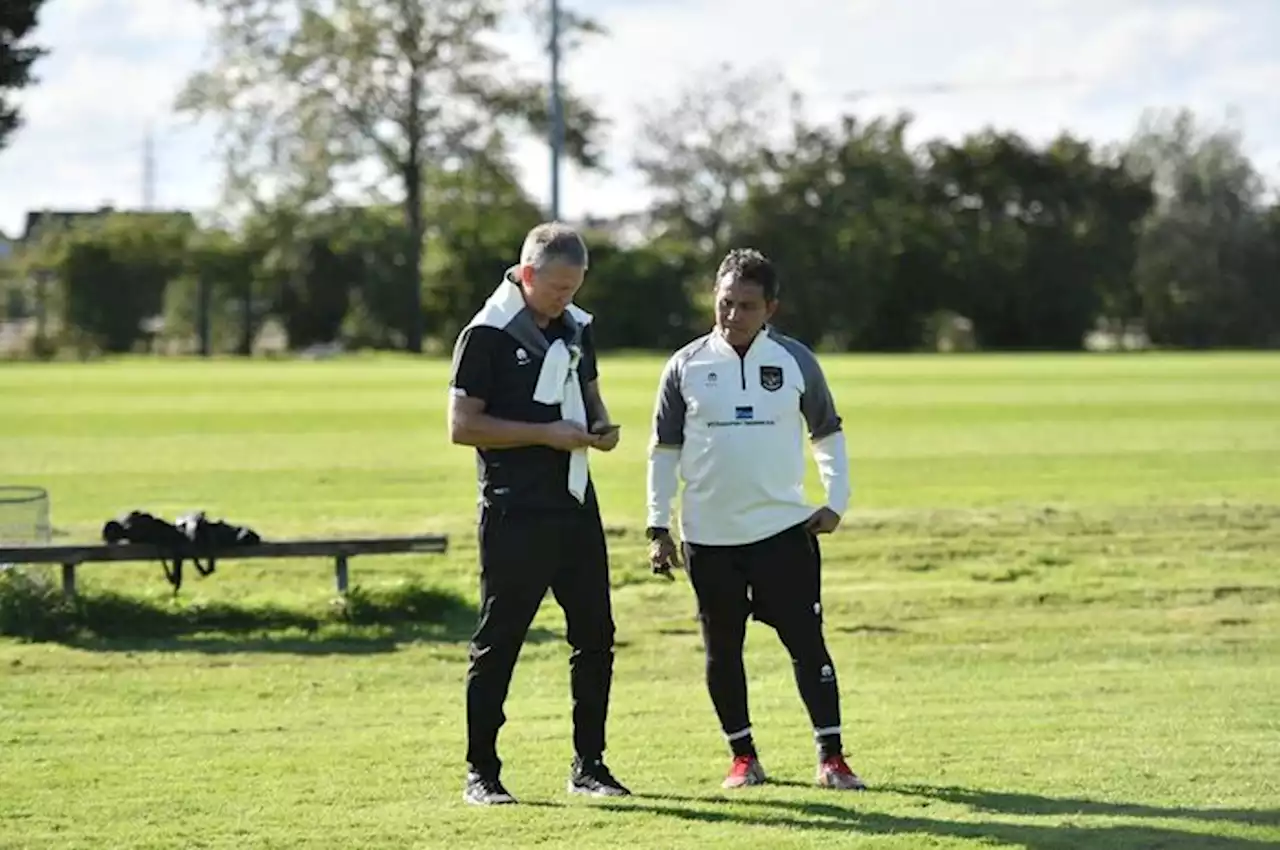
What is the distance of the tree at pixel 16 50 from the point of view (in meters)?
49.5

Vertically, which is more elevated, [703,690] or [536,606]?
[536,606]

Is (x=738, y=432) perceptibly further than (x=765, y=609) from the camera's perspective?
No

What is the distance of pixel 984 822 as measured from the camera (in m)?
6.97

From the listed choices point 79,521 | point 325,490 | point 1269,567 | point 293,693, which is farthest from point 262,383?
point 293,693

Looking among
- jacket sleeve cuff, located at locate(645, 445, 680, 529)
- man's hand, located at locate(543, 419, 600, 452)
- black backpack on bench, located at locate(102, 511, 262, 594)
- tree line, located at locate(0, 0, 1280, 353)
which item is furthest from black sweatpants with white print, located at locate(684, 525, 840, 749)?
tree line, located at locate(0, 0, 1280, 353)

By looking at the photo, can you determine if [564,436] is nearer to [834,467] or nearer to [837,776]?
[834,467]

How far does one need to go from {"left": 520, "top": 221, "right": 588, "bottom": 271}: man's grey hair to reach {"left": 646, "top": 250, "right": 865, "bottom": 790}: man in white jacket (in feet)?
2.02

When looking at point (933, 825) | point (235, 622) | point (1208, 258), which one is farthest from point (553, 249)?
point (1208, 258)

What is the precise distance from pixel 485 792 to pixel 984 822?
5.46ft

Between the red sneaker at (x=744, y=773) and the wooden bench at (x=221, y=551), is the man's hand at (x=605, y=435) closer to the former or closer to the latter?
the red sneaker at (x=744, y=773)

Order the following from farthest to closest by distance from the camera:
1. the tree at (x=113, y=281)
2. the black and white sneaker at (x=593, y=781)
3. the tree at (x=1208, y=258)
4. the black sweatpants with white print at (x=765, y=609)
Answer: the tree at (x=1208, y=258), the tree at (x=113, y=281), the black sweatpants with white print at (x=765, y=609), the black and white sneaker at (x=593, y=781)

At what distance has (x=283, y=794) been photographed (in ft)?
24.9

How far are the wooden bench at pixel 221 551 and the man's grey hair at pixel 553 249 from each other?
554 centimetres

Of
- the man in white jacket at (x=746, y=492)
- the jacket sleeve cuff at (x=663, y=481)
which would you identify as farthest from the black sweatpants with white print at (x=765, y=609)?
the jacket sleeve cuff at (x=663, y=481)
